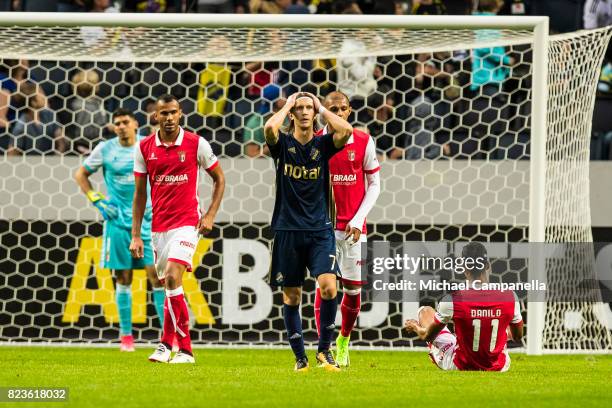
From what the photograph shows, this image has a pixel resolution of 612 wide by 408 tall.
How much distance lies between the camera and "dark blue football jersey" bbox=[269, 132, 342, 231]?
7.38 m

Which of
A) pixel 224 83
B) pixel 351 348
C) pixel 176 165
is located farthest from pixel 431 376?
pixel 224 83

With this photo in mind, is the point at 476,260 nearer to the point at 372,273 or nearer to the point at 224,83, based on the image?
the point at 372,273

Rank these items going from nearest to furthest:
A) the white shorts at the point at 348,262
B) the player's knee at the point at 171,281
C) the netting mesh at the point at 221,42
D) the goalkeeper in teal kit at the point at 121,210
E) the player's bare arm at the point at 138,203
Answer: the player's knee at the point at 171,281, the player's bare arm at the point at 138,203, the white shorts at the point at 348,262, the goalkeeper in teal kit at the point at 121,210, the netting mesh at the point at 221,42

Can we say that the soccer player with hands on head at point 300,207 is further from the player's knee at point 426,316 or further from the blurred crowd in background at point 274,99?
the blurred crowd in background at point 274,99

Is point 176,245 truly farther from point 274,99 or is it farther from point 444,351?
point 274,99

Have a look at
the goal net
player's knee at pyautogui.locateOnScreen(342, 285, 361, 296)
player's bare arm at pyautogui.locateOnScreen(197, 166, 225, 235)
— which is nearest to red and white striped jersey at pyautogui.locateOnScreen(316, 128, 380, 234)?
player's knee at pyautogui.locateOnScreen(342, 285, 361, 296)

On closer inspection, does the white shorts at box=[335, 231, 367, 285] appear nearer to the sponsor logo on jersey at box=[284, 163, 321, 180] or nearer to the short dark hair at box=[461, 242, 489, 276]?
the short dark hair at box=[461, 242, 489, 276]

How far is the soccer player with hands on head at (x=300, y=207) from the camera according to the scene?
7.37 metres

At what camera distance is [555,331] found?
10.5 meters

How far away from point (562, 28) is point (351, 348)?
6.18 meters

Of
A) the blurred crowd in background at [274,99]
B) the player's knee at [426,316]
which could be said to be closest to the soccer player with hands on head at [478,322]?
the player's knee at [426,316]

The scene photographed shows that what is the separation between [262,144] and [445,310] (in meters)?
4.56

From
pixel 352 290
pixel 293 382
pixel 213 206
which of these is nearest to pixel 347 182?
pixel 352 290

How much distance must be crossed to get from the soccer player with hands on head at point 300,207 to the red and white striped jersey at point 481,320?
85 cm
